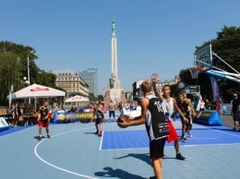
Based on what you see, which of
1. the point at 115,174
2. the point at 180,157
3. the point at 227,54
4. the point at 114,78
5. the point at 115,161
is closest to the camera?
the point at 115,174

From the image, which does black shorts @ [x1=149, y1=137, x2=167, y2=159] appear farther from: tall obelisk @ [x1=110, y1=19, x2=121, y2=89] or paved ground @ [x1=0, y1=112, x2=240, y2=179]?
tall obelisk @ [x1=110, y1=19, x2=121, y2=89]

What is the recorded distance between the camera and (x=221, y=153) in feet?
32.1

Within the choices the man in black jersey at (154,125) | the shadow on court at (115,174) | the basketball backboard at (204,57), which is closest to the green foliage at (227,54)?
the basketball backboard at (204,57)

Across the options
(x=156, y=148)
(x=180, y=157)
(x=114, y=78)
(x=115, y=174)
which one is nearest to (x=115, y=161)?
(x=115, y=174)

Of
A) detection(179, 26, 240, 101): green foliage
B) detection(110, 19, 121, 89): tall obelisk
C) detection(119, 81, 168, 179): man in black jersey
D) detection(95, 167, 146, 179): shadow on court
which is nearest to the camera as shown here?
detection(119, 81, 168, 179): man in black jersey

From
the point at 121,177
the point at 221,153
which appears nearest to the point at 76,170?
the point at 121,177

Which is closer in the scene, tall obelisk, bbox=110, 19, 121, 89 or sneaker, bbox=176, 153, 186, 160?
sneaker, bbox=176, 153, 186, 160

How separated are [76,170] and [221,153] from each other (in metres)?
4.69

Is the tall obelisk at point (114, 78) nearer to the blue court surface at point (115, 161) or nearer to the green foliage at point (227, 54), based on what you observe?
the green foliage at point (227, 54)

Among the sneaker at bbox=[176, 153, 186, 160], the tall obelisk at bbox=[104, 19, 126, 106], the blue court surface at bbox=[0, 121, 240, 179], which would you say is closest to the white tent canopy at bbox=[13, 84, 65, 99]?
the blue court surface at bbox=[0, 121, 240, 179]

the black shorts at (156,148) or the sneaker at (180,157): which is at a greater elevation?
the black shorts at (156,148)

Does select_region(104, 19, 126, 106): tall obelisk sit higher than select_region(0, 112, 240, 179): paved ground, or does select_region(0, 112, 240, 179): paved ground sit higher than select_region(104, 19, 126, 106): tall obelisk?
select_region(104, 19, 126, 106): tall obelisk

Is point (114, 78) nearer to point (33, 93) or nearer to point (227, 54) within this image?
point (227, 54)

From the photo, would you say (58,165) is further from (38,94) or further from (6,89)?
(6,89)
